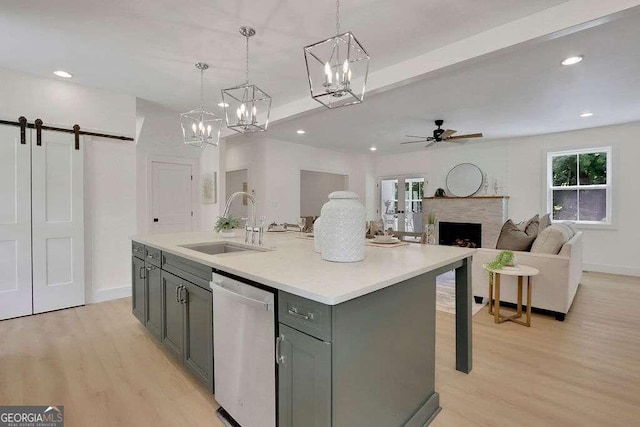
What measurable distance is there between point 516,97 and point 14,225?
5.82 m

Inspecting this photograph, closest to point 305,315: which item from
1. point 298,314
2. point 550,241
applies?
point 298,314

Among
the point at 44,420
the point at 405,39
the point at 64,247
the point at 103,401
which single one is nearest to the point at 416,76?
the point at 405,39

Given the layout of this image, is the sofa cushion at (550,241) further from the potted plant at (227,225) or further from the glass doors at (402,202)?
the glass doors at (402,202)

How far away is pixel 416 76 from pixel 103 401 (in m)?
3.41

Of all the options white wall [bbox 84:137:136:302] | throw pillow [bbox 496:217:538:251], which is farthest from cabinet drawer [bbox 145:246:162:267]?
throw pillow [bbox 496:217:538:251]

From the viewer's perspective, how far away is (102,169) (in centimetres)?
381

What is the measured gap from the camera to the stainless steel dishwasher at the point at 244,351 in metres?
Result: 1.35

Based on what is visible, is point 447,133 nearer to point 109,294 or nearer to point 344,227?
point 344,227

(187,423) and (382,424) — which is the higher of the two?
(382,424)

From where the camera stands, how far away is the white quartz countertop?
115 cm

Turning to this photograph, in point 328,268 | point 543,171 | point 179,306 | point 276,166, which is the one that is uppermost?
point 276,166

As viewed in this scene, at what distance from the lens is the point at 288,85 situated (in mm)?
3545

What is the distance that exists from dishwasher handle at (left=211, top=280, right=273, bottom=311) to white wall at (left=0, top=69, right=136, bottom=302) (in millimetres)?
3014

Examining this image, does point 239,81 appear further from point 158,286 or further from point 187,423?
point 187,423
